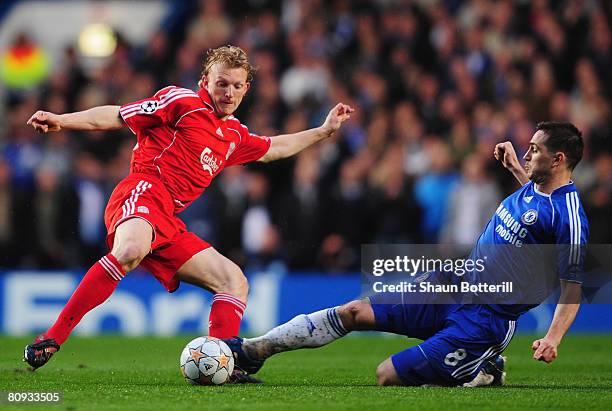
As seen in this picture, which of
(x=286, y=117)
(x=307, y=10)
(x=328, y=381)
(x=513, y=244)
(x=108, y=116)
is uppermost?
(x=307, y=10)

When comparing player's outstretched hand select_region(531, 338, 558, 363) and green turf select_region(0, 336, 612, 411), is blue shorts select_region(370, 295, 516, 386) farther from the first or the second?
player's outstretched hand select_region(531, 338, 558, 363)

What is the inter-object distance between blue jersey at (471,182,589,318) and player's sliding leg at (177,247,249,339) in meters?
1.65

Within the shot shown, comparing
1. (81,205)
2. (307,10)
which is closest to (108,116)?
(81,205)

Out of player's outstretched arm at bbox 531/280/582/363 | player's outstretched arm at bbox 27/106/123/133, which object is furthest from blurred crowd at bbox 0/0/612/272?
player's outstretched arm at bbox 531/280/582/363

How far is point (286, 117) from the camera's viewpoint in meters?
14.7

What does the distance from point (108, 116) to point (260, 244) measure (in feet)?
20.4

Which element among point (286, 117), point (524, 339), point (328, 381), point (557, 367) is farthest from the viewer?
point (286, 117)

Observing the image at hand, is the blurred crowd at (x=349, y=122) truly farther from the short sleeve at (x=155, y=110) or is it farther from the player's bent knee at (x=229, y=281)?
the short sleeve at (x=155, y=110)

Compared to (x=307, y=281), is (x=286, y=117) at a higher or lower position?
higher

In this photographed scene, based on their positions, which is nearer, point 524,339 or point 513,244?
point 513,244

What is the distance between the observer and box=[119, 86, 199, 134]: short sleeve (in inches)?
294

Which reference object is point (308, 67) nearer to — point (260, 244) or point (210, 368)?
point (260, 244)

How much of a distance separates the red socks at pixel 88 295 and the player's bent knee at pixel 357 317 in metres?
1.47

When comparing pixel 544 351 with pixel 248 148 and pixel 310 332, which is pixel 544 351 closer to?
pixel 310 332
